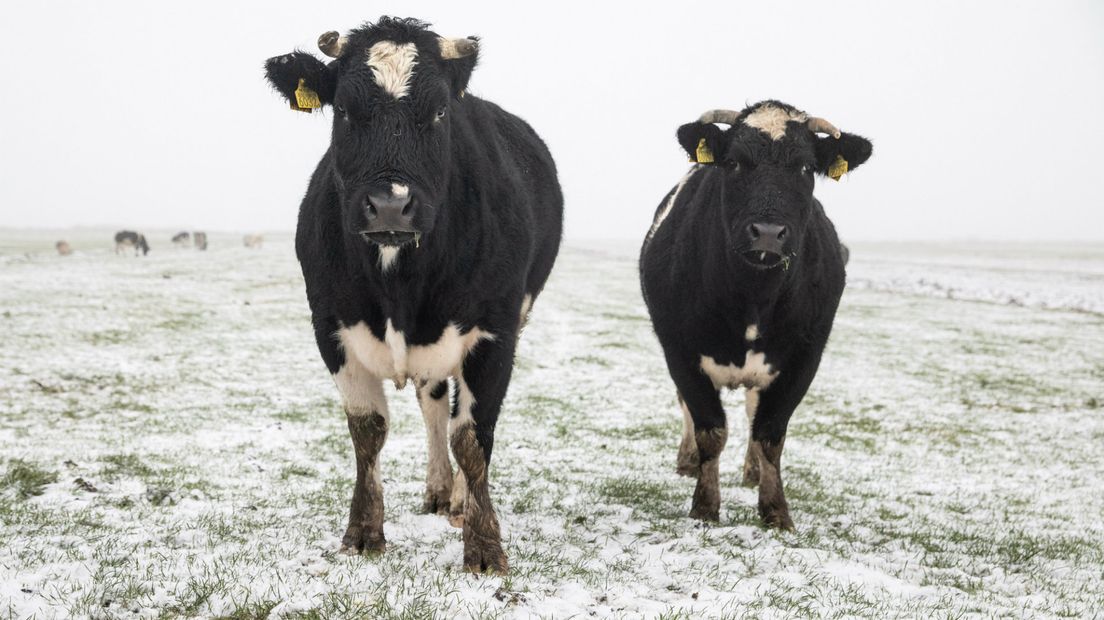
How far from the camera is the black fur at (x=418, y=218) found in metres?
4.54

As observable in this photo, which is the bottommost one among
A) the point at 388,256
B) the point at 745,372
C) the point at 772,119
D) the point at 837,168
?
the point at 745,372

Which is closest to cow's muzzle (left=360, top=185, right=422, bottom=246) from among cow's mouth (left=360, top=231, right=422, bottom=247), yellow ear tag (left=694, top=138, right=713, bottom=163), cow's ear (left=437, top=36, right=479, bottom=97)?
cow's mouth (left=360, top=231, right=422, bottom=247)

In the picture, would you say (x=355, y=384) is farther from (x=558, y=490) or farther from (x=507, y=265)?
(x=558, y=490)

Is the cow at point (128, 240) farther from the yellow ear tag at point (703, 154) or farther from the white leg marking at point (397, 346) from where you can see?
the white leg marking at point (397, 346)

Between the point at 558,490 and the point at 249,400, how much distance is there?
6.67 meters

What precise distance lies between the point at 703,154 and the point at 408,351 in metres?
3.24

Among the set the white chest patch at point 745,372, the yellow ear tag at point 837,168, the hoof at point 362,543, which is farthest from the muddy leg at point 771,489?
the hoof at point 362,543

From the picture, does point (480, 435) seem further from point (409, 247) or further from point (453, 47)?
point (453, 47)

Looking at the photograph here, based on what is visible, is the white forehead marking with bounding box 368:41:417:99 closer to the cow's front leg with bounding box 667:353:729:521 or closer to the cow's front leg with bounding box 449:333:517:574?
the cow's front leg with bounding box 449:333:517:574

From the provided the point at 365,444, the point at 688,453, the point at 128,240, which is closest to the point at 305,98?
the point at 365,444

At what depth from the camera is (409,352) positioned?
499 centimetres

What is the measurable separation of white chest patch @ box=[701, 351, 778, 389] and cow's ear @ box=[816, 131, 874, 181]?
64.4 inches

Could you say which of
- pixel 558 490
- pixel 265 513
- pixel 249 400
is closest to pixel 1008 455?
pixel 558 490

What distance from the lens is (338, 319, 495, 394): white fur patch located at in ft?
16.3
